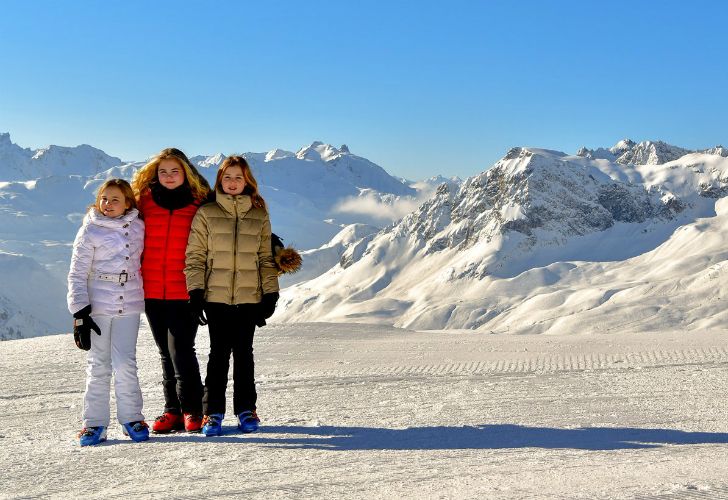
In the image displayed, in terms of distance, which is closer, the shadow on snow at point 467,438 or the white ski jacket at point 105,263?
the shadow on snow at point 467,438

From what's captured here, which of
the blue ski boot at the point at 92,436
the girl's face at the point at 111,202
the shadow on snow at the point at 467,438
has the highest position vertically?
the girl's face at the point at 111,202

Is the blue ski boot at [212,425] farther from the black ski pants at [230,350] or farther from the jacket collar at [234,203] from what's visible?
the jacket collar at [234,203]

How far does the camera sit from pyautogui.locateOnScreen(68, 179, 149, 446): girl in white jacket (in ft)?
20.6

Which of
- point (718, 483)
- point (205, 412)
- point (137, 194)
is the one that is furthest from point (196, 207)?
point (718, 483)

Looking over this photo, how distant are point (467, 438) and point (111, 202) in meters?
3.28

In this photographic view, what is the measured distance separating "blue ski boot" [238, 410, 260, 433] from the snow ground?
0.10 m

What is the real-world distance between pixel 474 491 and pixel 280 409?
369cm

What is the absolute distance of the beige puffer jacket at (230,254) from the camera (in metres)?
6.48

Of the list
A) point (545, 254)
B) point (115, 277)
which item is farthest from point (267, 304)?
point (545, 254)

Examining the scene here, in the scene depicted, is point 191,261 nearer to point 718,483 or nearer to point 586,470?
point 586,470

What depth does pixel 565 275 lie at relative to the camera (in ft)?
394

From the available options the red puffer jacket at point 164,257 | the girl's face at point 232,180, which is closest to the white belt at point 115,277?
the red puffer jacket at point 164,257

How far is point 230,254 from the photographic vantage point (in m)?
6.54

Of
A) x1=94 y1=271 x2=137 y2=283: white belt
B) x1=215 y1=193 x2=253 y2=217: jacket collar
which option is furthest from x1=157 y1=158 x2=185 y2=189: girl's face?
x1=94 y1=271 x2=137 y2=283: white belt
